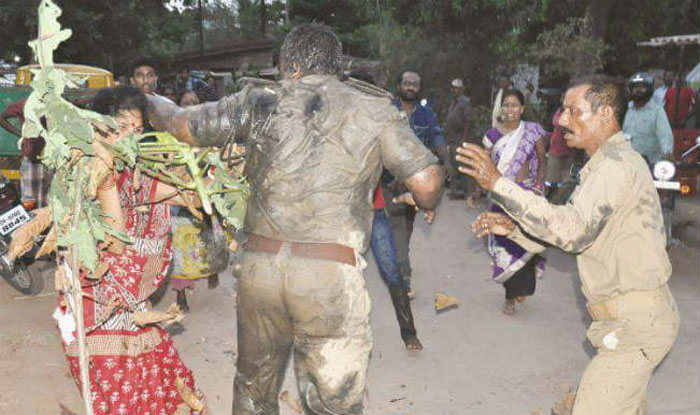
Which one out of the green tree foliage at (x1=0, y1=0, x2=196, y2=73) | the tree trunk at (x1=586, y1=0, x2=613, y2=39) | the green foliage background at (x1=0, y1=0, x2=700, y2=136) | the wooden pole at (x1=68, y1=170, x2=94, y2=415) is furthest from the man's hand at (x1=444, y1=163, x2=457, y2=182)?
the green tree foliage at (x1=0, y1=0, x2=196, y2=73)

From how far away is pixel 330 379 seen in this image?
9.21 feet

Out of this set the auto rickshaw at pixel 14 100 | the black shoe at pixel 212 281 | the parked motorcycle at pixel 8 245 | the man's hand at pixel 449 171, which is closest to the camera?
the man's hand at pixel 449 171

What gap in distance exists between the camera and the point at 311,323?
2.78 m

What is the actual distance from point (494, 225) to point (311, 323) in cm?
100

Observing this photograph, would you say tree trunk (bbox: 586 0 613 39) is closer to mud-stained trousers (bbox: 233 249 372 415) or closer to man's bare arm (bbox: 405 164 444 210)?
man's bare arm (bbox: 405 164 444 210)

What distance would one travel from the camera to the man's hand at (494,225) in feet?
10.5

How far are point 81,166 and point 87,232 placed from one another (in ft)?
0.91

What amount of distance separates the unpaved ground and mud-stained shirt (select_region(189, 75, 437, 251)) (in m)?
1.84

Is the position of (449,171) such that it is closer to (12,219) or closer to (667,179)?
(667,179)

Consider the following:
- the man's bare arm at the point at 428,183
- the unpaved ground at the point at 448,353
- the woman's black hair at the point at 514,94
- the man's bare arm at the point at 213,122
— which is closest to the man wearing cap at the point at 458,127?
the unpaved ground at the point at 448,353

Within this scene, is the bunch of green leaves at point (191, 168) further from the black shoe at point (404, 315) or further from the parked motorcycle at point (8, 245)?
the parked motorcycle at point (8, 245)

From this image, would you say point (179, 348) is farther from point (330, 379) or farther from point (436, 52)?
point (436, 52)

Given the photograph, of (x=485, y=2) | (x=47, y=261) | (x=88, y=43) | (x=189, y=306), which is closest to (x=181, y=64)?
(x=88, y=43)

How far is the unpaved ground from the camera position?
4320 millimetres
